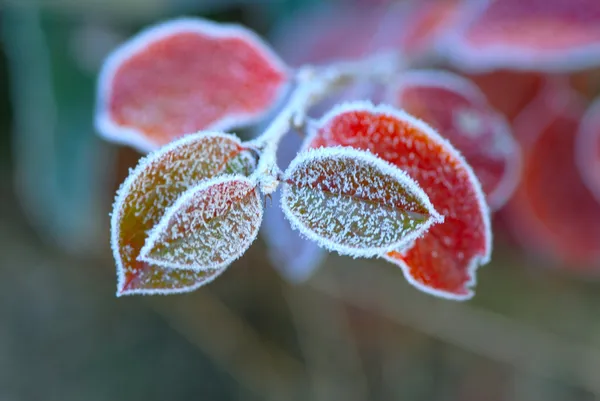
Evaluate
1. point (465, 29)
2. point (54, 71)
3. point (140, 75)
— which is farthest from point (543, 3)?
point (54, 71)

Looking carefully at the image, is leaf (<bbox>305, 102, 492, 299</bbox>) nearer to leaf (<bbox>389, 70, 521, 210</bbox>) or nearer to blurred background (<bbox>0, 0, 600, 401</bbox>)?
leaf (<bbox>389, 70, 521, 210</bbox>)

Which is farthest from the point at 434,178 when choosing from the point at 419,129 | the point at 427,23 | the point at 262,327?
the point at 262,327

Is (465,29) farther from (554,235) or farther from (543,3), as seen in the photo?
(554,235)

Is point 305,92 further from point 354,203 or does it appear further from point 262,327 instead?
point 262,327

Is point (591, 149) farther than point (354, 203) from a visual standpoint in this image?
Yes

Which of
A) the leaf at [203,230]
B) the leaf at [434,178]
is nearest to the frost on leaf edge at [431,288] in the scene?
the leaf at [434,178]

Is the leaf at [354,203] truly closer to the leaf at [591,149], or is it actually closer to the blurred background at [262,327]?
the leaf at [591,149]
